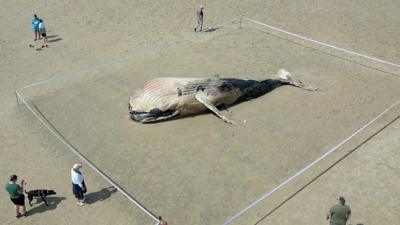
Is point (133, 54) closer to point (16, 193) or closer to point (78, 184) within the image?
point (78, 184)

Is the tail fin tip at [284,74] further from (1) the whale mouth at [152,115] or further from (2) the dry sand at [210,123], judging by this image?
(1) the whale mouth at [152,115]

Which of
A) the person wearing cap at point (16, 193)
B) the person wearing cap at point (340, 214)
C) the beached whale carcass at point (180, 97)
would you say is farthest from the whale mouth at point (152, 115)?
the person wearing cap at point (340, 214)

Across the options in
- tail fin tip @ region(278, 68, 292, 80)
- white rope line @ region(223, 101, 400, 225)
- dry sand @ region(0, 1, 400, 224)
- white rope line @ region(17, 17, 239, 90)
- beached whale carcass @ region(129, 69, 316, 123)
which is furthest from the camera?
white rope line @ region(17, 17, 239, 90)

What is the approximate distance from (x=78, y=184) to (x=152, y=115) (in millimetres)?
5344

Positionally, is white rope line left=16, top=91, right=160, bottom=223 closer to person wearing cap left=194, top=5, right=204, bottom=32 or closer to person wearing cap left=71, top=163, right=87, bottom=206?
person wearing cap left=71, top=163, right=87, bottom=206

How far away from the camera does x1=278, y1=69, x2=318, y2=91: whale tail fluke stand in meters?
22.0

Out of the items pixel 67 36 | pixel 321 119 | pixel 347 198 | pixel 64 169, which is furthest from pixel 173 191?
pixel 67 36

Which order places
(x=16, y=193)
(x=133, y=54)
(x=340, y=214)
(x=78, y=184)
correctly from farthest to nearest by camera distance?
(x=133, y=54)
(x=78, y=184)
(x=16, y=193)
(x=340, y=214)

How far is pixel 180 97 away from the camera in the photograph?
1950cm

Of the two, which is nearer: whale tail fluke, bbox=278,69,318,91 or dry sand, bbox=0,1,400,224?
dry sand, bbox=0,1,400,224

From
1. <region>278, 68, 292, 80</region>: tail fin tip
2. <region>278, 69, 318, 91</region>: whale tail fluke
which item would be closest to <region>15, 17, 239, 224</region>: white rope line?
<region>278, 68, 292, 80</region>: tail fin tip

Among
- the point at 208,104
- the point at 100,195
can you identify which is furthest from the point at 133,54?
the point at 100,195

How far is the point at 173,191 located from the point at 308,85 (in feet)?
31.6

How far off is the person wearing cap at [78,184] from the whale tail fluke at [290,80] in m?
11.2
